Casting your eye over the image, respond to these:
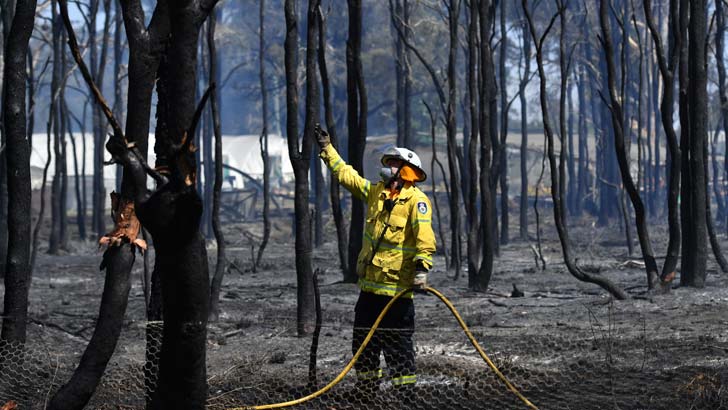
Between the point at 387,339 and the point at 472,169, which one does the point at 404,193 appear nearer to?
the point at 387,339

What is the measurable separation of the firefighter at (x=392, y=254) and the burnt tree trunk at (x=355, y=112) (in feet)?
16.6

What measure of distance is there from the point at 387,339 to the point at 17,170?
9.34ft

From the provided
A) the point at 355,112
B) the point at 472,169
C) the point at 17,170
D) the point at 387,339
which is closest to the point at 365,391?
the point at 387,339

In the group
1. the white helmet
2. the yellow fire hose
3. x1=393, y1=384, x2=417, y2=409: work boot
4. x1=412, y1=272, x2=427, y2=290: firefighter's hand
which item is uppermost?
the white helmet

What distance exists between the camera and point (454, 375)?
289 inches

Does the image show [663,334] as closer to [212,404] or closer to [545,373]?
[545,373]

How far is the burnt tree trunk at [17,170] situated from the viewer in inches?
295

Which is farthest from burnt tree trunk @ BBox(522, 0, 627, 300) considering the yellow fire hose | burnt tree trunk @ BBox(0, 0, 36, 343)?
burnt tree trunk @ BBox(0, 0, 36, 343)

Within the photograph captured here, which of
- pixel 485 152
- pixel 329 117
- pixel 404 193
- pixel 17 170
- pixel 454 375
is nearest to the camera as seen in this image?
pixel 404 193

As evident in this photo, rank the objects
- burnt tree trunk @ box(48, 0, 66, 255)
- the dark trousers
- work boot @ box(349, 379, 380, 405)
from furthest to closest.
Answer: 1. burnt tree trunk @ box(48, 0, 66, 255)
2. the dark trousers
3. work boot @ box(349, 379, 380, 405)

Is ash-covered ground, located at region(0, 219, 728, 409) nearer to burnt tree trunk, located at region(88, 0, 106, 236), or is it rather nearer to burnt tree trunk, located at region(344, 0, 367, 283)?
burnt tree trunk, located at region(344, 0, 367, 283)

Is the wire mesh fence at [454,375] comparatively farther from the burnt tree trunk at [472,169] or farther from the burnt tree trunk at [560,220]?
the burnt tree trunk at [472,169]

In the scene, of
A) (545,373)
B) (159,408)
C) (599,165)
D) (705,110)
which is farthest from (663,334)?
(599,165)

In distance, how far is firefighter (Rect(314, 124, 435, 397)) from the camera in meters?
6.88
